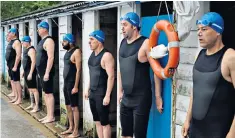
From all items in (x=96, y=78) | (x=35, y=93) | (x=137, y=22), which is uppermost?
(x=137, y=22)

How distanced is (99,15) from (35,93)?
12.2 ft

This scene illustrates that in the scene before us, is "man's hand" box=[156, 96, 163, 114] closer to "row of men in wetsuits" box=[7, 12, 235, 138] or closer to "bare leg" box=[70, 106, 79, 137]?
"row of men in wetsuits" box=[7, 12, 235, 138]

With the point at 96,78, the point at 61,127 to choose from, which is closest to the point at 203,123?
the point at 96,78

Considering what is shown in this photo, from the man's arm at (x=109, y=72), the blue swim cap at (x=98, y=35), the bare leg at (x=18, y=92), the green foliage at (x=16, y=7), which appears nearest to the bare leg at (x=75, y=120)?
the man's arm at (x=109, y=72)

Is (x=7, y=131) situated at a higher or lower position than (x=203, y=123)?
lower

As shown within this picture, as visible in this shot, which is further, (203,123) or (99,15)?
(99,15)

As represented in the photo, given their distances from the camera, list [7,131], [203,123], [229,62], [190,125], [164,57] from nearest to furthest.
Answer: [229,62] → [203,123] → [190,125] → [164,57] → [7,131]

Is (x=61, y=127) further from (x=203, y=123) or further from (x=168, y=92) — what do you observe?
(x=203, y=123)

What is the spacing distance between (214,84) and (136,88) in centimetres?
155

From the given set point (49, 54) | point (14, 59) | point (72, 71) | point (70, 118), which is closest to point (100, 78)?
point (72, 71)

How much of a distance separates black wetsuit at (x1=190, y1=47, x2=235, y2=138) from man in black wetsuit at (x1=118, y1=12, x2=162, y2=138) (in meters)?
1.22

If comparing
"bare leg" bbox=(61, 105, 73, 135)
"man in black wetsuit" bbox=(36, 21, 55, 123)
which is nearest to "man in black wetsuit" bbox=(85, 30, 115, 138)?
"bare leg" bbox=(61, 105, 73, 135)

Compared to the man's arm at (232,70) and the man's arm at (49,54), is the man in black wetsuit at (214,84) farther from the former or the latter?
the man's arm at (49,54)

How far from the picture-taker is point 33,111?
9.51 m
